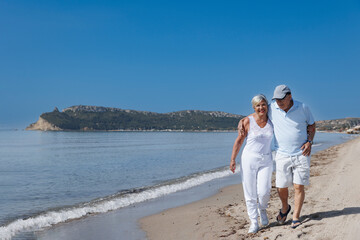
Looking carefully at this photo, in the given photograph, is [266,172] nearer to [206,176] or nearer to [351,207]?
[351,207]

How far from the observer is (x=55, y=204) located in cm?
934

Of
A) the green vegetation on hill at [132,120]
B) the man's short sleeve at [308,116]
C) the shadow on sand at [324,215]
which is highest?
the green vegetation on hill at [132,120]

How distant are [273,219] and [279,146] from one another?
1.56 metres

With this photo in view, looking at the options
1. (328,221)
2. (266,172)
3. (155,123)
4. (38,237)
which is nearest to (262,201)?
(266,172)

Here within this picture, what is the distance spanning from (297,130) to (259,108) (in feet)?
1.87

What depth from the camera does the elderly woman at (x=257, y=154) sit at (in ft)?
14.0

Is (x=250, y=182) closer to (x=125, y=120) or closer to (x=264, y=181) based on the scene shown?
(x=264, y=181)

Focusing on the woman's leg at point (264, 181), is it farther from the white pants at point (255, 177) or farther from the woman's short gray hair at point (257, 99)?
the woman's short gray hair at point (257, 99)

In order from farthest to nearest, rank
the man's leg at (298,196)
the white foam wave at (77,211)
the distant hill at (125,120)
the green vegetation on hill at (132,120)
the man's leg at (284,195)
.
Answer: the green vegetation on hill at (132,120)
the distant hill at (125,120)
the white foam wave at (77,211)
the man's leg at (284,195)
the man's leg at (298,196)

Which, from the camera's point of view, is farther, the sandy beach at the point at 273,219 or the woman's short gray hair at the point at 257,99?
the woman's short gray hair at the point at 257,99

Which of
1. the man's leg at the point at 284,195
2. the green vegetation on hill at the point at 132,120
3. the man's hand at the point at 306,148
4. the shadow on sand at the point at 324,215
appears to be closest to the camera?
the man's hand at the point at 306,148

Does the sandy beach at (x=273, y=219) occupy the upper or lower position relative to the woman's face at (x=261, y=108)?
lower

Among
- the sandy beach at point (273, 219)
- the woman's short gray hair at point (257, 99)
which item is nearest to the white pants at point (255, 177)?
the sandy beach at point (273, 219)

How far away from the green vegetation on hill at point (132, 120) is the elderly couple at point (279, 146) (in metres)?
153
